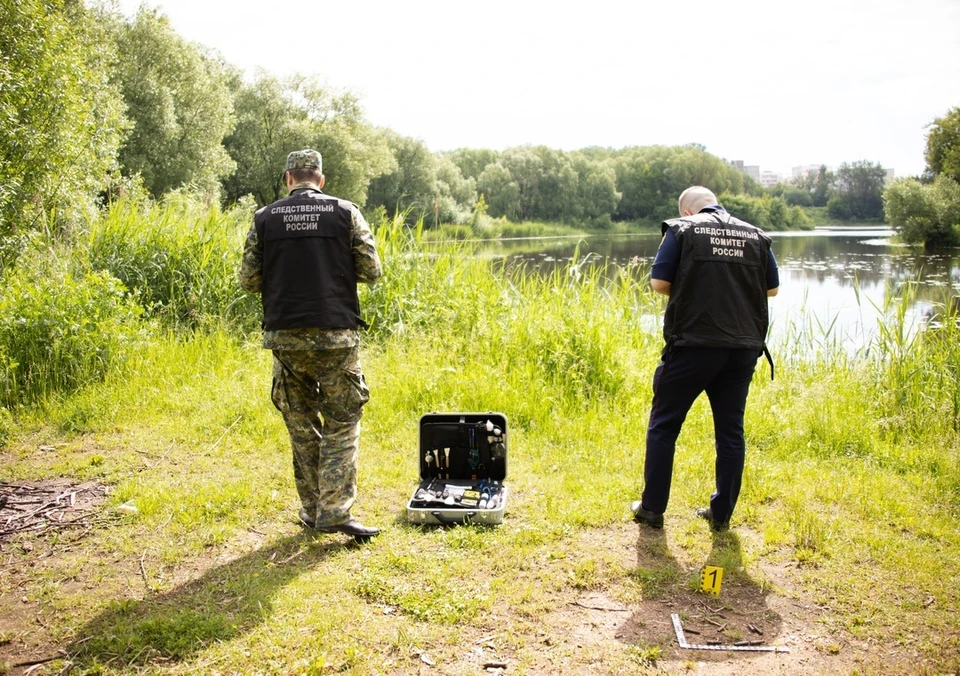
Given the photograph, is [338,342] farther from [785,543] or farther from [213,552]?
[785,543]

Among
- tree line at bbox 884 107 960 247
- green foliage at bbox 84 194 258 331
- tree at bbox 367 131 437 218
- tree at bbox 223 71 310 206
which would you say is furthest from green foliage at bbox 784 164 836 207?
green foliage at bbox 84 194 258 331

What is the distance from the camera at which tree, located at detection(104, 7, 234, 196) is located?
2700 cm

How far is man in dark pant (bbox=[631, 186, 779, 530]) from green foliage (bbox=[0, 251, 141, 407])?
5.00 meters

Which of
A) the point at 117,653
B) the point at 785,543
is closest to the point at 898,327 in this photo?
the point at 785,543

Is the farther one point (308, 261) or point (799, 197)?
point (799, 197)

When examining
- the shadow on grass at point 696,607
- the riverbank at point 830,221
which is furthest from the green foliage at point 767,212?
the shadow on grass at point 696,607

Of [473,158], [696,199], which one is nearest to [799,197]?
[473,158]

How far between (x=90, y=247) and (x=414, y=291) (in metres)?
3.83

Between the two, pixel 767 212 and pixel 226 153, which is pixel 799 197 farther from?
pixel 226 153

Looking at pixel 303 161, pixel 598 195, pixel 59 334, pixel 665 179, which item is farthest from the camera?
pixel 598 195

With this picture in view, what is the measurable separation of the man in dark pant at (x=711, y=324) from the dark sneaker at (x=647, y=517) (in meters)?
0.10

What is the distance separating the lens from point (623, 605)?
3.24 meters

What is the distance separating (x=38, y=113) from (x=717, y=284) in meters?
7.24

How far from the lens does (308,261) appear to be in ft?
11.7
